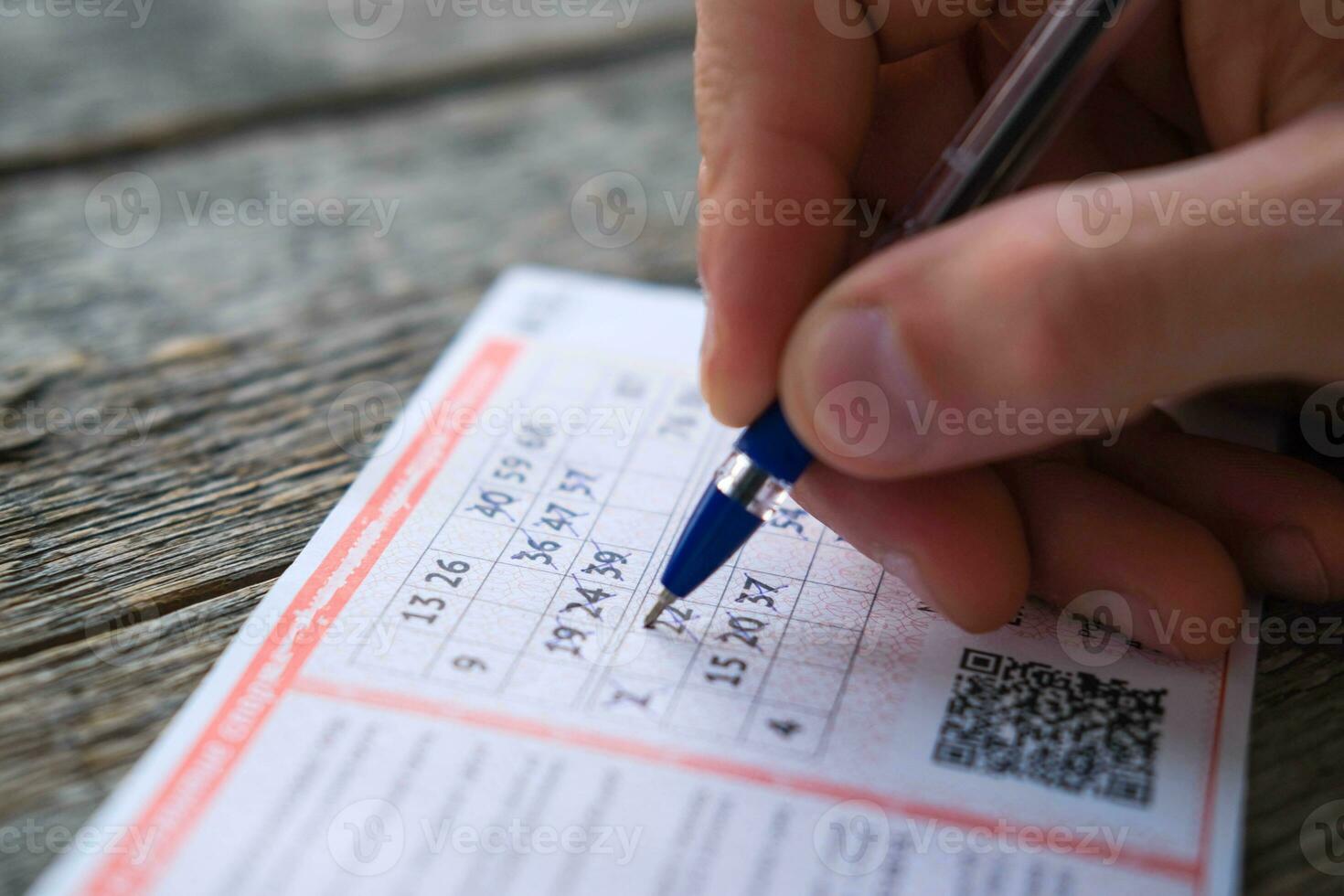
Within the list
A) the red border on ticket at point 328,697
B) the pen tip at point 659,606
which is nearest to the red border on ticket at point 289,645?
the red border on ticket at point 328,697

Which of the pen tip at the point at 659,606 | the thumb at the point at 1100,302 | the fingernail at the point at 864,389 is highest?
the thumb at the point at 1100,302

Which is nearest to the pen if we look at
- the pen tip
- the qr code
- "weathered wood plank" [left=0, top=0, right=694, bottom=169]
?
the pen tip

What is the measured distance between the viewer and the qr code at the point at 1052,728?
47 cm

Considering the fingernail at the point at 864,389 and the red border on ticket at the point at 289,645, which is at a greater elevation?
the fingernail at the point at 864,389

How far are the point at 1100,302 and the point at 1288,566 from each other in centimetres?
21

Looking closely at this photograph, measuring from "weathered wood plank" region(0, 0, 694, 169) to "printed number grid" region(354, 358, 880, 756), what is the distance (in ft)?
1.93

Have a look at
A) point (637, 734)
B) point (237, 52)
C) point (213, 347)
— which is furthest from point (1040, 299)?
point (237, 52)

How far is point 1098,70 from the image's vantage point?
1.88ft

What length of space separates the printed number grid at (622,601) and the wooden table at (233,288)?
0.10 metres

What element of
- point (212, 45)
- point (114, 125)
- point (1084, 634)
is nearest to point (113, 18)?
point (212, 45)

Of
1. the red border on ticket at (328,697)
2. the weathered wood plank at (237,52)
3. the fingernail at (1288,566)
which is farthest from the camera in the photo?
the weathered wood plank at (237,52)

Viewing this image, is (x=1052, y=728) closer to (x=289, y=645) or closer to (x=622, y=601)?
(x=622, y=601)

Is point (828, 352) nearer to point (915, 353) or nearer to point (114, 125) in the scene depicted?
point (915, 353)

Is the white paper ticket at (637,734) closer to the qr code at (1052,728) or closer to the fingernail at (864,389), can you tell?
the qr code at (1052,728)
